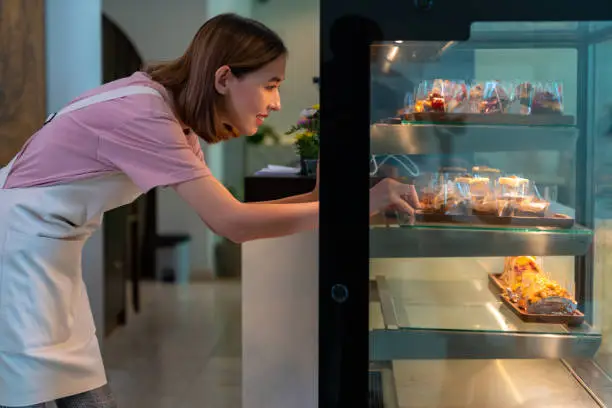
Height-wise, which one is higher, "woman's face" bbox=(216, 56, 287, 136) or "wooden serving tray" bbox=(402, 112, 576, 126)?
"woman's face" bbox=(216, 56, 287, 136)

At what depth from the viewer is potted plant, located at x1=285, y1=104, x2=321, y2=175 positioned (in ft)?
6.62

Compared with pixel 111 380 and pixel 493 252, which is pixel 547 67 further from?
pixel 111 380

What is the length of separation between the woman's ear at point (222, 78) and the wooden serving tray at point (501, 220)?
450 mm

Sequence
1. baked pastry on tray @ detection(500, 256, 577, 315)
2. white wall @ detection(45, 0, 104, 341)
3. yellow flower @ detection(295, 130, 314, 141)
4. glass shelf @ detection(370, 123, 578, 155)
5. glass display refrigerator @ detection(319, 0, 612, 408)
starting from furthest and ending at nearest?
1. white wall @ detection(45, 0, 104, 341)
2. yellow flower @ detection(295, 130, 314, 141)
3. baked pastry on tray @ detection(500, 256, 577, 315)
4. glass shelf @ detection(370, 123, 578, 155)
5. glass display refrigerator @ detection(319, 0, 612, 408)

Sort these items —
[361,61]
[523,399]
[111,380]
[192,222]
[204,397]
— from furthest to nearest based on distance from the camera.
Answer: [192,222] < [111,380] < [204,397] < [523,399] < [361,61]

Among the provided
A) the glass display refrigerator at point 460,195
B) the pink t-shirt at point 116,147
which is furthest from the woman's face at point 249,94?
the glass display refrigerator at point 460,195

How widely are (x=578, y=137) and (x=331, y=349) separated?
25.2 inches

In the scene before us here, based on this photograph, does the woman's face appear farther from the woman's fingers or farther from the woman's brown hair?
the woman's fingers

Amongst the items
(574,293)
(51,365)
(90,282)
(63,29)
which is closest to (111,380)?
(90,282)

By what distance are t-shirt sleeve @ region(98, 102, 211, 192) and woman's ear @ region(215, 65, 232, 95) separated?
121 millimetres

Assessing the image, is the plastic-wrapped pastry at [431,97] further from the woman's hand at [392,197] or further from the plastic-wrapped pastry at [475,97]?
the woman's hand at [392,197]

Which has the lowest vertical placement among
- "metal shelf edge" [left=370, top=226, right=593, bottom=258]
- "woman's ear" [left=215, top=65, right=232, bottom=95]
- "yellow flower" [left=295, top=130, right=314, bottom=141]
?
"metal shelf edge" [left=370, top=226, right=593, bottom=258]

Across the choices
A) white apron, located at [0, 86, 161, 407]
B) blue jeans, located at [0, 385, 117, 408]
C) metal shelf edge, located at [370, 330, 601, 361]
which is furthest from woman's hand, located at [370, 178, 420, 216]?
blue jeans, located at [0, 385, 117, 408]

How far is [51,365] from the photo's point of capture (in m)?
1.34
